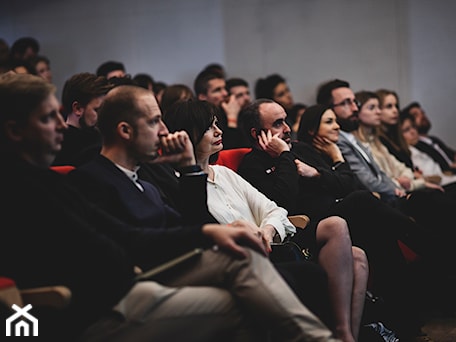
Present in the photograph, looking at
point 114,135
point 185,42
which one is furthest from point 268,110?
point 185,42

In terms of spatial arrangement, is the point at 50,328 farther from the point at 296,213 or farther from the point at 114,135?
the point at 296,213

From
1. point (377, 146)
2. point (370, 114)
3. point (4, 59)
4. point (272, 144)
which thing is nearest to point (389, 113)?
point (377, 146)

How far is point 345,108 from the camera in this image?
4.89 metres

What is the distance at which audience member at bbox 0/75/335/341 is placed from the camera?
1988 mm

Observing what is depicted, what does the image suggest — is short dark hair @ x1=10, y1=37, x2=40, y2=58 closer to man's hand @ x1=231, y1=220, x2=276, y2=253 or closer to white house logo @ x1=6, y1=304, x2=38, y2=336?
man's hand @ x1=231, y1=220, x2=276, y2=253

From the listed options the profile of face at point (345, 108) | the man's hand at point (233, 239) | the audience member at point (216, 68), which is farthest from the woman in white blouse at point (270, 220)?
the audience member at point (216, 68)

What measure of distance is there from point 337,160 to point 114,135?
6.42 feet

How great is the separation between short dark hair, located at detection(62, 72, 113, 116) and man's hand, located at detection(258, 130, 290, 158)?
0.77 meters

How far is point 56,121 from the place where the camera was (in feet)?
6.89

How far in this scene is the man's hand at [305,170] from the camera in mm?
3689

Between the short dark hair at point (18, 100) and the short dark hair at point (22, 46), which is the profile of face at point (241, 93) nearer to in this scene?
the short dark hair at point (22, 46)

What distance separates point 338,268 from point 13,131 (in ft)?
4.34

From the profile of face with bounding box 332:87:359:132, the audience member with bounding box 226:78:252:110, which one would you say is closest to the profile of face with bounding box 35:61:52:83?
the audience member with bounding box 226:78:252:110

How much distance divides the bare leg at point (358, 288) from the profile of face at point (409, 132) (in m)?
3.63
